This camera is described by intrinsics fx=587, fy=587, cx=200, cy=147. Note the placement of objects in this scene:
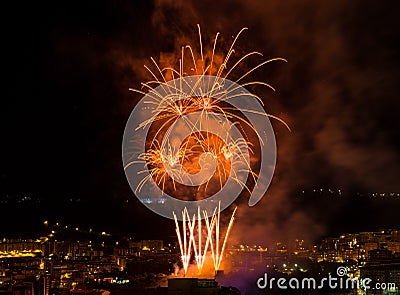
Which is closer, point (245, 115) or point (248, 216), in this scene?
point (245, 115)

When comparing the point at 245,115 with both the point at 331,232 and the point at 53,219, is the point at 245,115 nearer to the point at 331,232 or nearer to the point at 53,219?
the point at 331,232

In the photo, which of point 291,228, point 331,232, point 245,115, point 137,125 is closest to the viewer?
point 245,115

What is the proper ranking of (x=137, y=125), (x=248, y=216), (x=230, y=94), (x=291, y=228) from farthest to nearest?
(x=291, y=228), (x=248, y=216), (x=137, y=125), (x=230, y=94)

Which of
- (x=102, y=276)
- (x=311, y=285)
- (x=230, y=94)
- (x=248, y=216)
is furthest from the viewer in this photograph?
(x=248, y=216)

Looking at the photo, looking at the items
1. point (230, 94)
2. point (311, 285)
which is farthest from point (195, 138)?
point (311, 285)

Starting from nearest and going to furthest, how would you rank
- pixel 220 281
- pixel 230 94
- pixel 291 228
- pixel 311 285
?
pixel 230 94
pixel 220 281
pixel 311 285
pixel 291 228

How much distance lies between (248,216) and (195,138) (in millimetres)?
10611

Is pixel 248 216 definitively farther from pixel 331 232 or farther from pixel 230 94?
pixel 230 94

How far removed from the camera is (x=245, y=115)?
729 cm

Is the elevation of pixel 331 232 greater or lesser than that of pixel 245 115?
lesser

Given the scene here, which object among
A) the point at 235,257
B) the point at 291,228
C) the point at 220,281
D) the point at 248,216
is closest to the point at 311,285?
the point at 220,281

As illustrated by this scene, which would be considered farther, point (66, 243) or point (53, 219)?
point (53, 219)

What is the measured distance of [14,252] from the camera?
18375mm

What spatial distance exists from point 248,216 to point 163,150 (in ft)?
34.8
